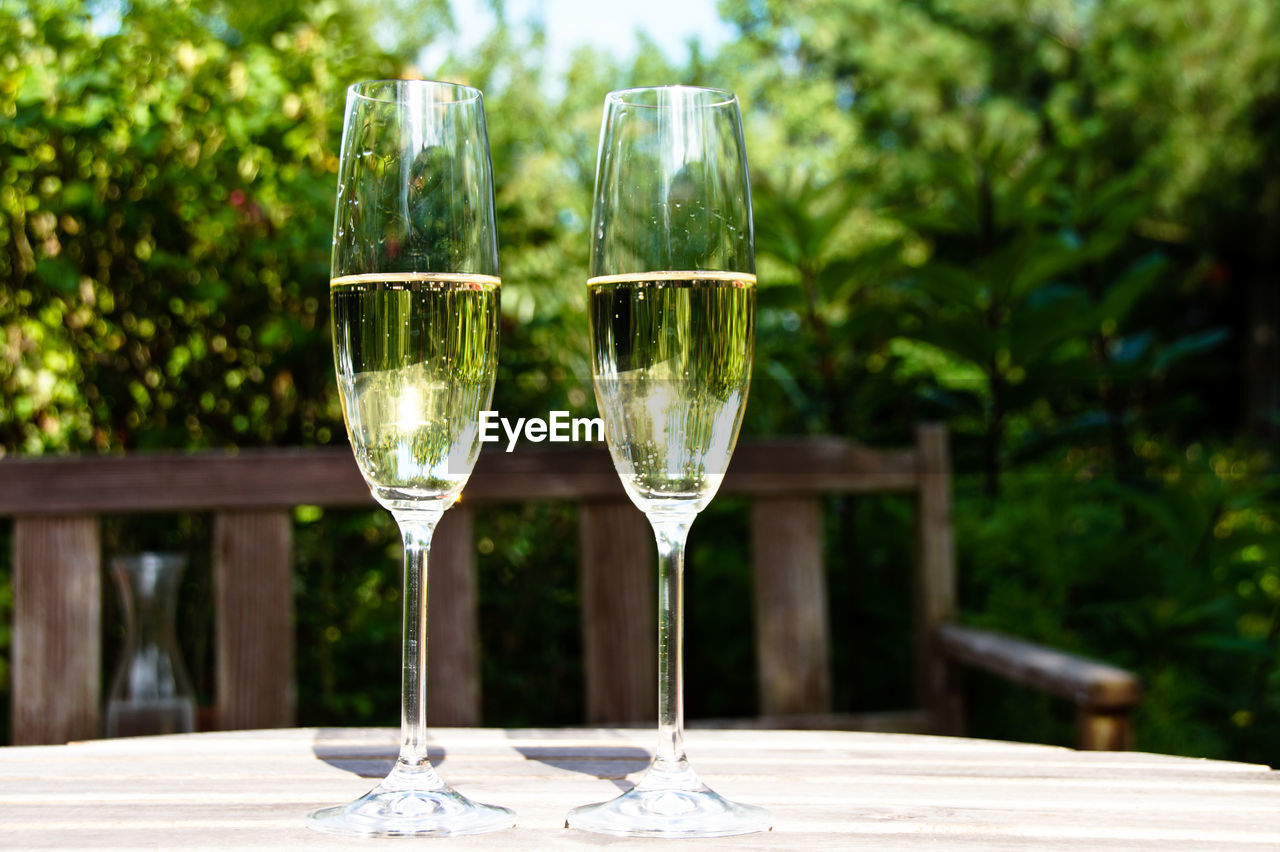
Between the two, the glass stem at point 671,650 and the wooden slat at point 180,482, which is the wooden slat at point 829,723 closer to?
the wooden slat at point 180,482

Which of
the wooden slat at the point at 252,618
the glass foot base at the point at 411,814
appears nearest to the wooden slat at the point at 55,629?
the wooden slat at the point at 252,618

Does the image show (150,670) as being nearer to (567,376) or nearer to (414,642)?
(567,376)

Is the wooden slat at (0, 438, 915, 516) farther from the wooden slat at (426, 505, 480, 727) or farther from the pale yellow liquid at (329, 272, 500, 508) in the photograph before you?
the pale yellow liquid at (329, 272, 500, 508)

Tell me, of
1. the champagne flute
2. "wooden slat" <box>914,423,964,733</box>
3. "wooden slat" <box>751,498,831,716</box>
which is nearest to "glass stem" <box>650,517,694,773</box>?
the champagne flute

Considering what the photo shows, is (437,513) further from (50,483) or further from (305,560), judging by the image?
(305,560)

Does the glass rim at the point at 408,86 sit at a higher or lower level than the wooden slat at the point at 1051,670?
higher

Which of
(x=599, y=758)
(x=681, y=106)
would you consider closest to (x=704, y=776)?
(x=599, y=758)

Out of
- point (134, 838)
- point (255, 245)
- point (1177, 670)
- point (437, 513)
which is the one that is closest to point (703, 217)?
point (437, 513)
